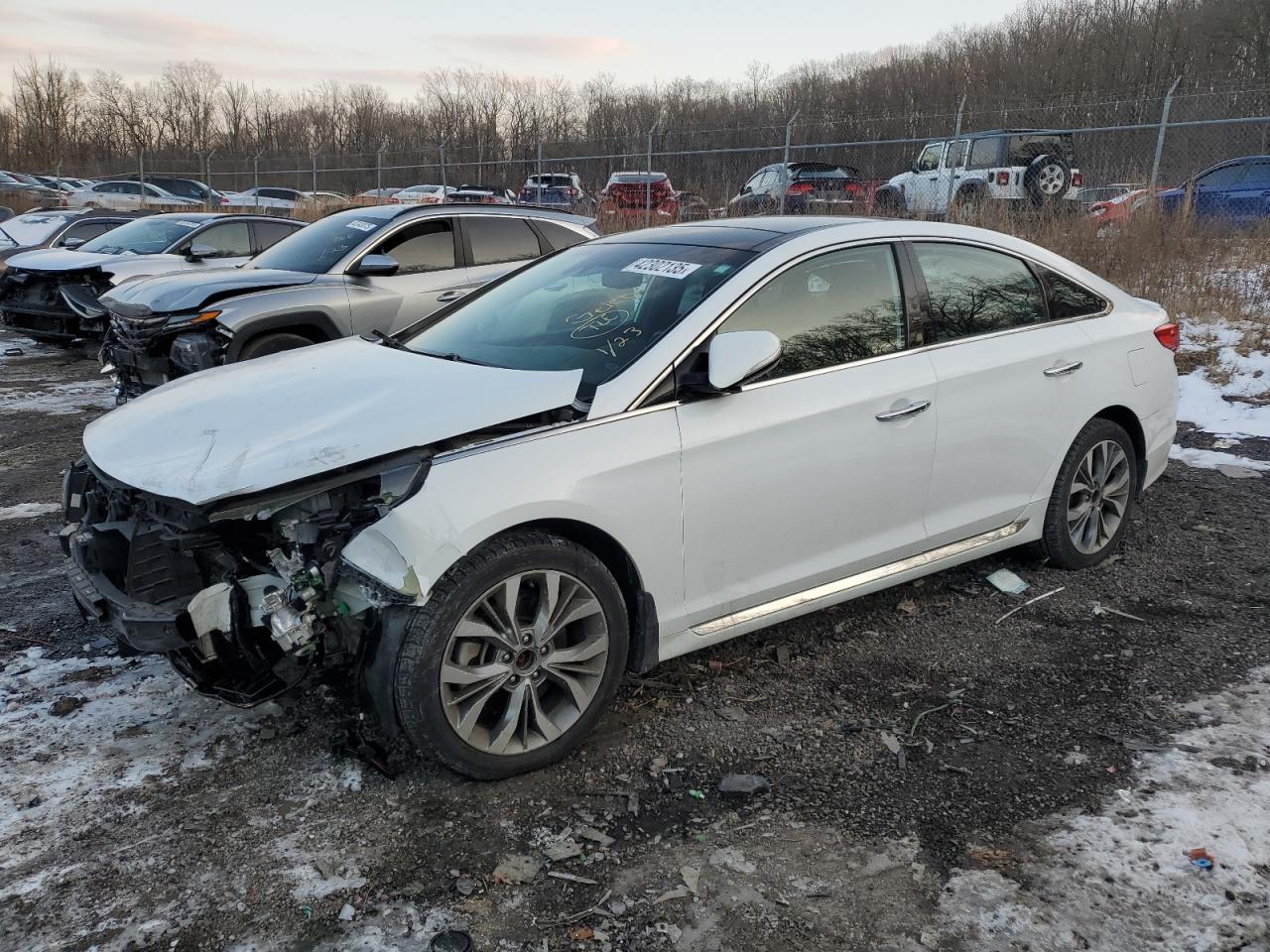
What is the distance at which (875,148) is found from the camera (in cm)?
1634

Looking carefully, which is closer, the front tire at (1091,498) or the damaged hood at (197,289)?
the front tire at (1091,498)

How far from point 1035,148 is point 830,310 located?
1285cm

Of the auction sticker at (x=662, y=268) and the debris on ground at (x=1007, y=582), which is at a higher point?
the auction sticker at (x=662, y=268)

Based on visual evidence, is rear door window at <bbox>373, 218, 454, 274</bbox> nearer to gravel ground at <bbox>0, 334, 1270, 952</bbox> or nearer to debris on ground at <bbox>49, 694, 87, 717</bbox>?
gravel ground at <bbox>0, 334, 1270, 952</bbox>

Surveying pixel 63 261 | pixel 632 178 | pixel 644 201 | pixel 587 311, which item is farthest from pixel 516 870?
pixel 632 178

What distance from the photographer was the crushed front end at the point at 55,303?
1062 cm

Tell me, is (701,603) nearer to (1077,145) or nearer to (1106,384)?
(1106,384)

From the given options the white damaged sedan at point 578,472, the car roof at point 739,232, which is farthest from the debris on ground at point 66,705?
the car roof at point 739,232

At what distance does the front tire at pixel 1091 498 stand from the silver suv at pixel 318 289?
463 centimetres

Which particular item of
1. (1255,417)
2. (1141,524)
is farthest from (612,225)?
(1141,524)

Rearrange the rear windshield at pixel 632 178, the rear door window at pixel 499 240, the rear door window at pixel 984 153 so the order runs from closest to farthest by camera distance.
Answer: the rear door window at pixel 499 240, the rear door window at pixel 984 153, the rear windshield at pixel 632 178

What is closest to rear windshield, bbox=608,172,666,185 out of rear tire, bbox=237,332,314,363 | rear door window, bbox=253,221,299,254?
rear door window, bbox=253,221,299,254

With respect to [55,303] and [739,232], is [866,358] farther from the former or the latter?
[55,303]

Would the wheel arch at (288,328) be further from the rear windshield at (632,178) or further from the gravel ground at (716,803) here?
the rear windshield at (632,178)
